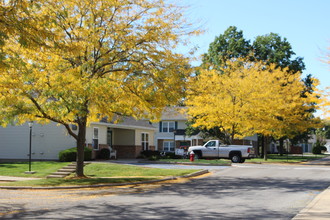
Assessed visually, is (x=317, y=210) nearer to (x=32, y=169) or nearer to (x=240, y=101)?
(x=32, y=169)

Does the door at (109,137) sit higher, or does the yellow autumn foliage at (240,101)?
the yellow autumn foliage at (240,101)

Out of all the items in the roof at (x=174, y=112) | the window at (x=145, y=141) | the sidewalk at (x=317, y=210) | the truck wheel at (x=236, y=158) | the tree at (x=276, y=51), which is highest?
the tree at (x=276, y=51)

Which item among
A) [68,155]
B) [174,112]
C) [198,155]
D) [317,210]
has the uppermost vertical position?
[174,112]

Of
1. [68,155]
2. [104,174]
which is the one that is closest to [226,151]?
[68,155]

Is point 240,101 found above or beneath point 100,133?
above

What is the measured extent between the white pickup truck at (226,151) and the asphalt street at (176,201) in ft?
43.7

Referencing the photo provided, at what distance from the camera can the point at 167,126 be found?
185 feet

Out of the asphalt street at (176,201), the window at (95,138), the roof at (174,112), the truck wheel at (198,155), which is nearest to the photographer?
the asphalt street at (176,201)

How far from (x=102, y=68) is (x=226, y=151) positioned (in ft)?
55.4

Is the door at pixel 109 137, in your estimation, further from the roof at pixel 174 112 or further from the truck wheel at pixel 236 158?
the truck wheel at pixel 236 158

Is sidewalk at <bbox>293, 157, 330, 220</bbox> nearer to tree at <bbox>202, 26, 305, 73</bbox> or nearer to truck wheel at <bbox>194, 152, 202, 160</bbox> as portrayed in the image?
truck wheel at <bbox>194, 152, 202, 160</bbox>


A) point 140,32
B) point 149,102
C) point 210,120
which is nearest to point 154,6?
point 140,32

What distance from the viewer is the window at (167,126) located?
5622cm

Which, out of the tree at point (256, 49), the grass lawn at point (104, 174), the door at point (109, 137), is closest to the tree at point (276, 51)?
the tree at point (256, 49)
